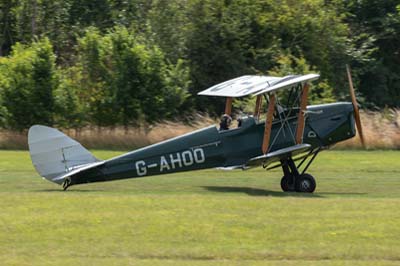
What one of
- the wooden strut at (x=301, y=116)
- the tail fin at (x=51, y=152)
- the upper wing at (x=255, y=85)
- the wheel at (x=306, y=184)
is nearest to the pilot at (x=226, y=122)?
the upper wing at (x=255, y=85)

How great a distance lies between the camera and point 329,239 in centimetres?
1151

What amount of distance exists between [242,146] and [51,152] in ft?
13.2

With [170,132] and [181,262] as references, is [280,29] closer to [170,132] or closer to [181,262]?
[170,132]

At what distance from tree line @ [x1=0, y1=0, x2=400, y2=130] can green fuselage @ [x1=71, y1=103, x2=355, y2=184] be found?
13334 mm

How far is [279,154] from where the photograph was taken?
17531 mm

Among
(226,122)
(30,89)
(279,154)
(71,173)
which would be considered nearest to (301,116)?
(279,154)

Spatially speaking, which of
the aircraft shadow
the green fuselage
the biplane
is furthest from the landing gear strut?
the aircraft shadow

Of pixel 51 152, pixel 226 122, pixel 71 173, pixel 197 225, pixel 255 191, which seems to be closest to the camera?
pixel 197 225

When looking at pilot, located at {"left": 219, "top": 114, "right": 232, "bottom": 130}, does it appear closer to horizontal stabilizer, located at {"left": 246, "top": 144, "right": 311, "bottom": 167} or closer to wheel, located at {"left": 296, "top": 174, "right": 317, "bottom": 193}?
horizontal stabilizer, located at {"left": 246, "top": 144, "right": 311, "bottom": 167}

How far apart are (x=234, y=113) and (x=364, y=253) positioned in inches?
896

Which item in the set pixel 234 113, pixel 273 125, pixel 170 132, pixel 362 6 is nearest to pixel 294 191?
pixel 273 125

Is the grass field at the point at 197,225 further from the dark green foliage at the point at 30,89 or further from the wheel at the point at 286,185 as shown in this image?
the dark green foliage at the point at 30,89

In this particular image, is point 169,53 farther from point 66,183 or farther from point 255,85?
point 66,183

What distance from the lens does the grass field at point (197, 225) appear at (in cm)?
1046
